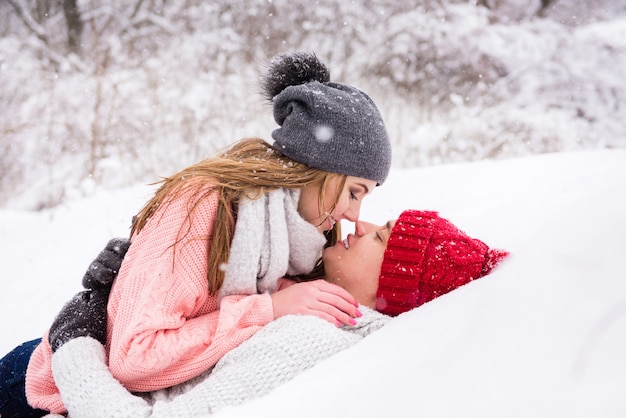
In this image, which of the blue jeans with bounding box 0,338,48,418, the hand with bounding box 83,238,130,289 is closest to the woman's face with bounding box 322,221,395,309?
the hand with bounding box 83,238,130,289

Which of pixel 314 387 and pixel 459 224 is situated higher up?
pixel 314 387

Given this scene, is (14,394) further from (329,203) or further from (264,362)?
(329,203)

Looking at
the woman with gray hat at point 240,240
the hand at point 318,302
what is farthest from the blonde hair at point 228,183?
the hand at point 318,302

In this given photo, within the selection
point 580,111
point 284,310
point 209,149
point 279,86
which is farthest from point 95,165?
point 580,111

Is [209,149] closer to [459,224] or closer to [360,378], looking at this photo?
[459,224]

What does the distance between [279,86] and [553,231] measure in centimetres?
150

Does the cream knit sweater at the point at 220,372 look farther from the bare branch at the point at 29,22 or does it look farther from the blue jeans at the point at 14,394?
the bare branch at the point at 29,22

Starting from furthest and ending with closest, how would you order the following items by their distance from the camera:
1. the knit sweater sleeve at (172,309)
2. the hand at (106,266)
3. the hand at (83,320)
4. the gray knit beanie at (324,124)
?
the gray knit beanie at (324,124), the hand at (106,266), the hand at (83,320), the knit sweater sleeve at (172,309)

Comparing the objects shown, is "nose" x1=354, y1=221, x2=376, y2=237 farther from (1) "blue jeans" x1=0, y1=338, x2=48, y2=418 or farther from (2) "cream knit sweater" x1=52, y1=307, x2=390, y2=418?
(1) "blue jeans" x1=0, y1=338, x2=48, y2=418

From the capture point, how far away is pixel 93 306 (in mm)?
1812

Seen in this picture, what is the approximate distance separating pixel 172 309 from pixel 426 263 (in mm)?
948

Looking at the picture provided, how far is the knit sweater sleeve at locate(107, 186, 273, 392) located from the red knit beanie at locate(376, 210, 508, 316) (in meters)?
0.50

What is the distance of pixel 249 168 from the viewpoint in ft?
6.08

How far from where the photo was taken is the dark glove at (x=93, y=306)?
5.60 feet
